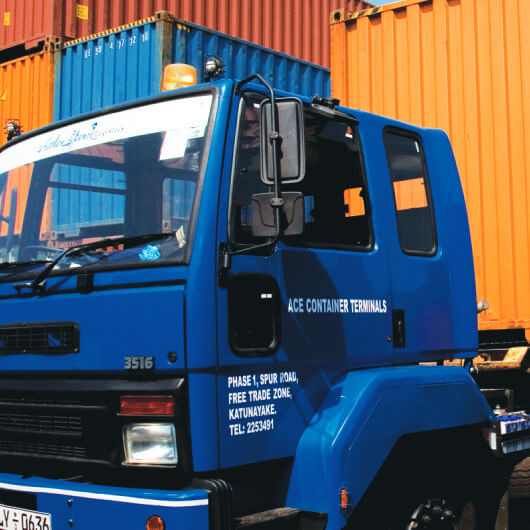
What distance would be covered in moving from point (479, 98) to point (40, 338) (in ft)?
12.7

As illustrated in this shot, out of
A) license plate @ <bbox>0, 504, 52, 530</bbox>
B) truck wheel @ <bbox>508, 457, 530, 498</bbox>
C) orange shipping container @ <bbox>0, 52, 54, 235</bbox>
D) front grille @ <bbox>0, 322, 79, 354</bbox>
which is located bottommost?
truck wheel @ <bbox>508, 457, 530, 498</bbox>

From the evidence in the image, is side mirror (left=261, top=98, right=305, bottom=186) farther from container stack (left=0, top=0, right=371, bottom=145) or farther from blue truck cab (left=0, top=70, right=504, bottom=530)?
container stack (left=0, top=0, right=371, bottom=145)

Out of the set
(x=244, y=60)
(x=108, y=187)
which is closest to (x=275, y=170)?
(x=108, y=187)

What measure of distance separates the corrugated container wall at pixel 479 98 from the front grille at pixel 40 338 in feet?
10.5

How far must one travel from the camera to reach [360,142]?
12.1 feet

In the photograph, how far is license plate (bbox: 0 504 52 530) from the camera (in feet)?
9.71

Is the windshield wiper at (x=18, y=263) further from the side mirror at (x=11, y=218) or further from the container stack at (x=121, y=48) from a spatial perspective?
the container stack at (x=121, y=48)

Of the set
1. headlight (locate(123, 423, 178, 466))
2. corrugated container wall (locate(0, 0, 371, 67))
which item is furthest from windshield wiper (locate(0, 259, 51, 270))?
corrugated container wall (locate(0, 0, 371, 67))

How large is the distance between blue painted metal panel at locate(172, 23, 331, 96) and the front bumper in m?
6.67

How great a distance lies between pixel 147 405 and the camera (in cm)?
287

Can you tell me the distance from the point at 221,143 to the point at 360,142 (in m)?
0.90

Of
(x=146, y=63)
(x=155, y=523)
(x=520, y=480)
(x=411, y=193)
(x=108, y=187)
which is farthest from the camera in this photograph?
(x=146, y=63)

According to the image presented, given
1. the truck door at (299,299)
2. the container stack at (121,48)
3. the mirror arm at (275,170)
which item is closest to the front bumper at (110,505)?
the truck door at (299,299)

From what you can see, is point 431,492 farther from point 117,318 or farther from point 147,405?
point 117,318
